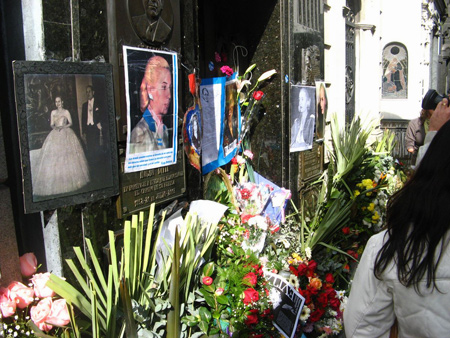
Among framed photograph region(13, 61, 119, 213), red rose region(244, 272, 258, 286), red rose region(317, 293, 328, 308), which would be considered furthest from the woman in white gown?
red rose region(317, 293, 328, 308)

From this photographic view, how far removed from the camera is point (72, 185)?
7.38 feet

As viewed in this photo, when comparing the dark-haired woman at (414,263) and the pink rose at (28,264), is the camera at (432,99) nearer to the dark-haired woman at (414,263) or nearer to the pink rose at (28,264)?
the dark-haired woman at (414,263)

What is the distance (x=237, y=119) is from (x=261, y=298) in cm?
199

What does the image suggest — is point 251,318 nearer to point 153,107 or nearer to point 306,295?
point 306,295

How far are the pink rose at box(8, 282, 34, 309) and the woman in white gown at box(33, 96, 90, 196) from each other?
0.43 meters

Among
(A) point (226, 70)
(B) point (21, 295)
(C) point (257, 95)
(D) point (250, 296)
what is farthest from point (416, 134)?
(B) point (21, 295)

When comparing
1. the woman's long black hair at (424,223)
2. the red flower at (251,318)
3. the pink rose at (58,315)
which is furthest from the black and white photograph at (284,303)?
the woman's long black hair at (424,223)

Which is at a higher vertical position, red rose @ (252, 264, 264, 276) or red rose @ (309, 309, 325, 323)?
red rose @ (252, 264, 264, 276)

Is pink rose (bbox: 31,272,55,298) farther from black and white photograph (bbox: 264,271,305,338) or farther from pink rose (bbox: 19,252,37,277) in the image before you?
black and white photograph (bbox: 264,271,305,338)

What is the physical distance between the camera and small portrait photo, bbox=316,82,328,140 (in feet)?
17.6

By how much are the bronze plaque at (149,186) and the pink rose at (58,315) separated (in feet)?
2.32

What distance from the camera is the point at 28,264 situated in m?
2.11

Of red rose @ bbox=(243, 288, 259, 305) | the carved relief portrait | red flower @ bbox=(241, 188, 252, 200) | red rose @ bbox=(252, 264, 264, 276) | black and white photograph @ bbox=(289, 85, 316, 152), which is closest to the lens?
the carved relief portrait

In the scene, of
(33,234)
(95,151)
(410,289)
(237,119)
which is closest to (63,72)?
(95,151)
